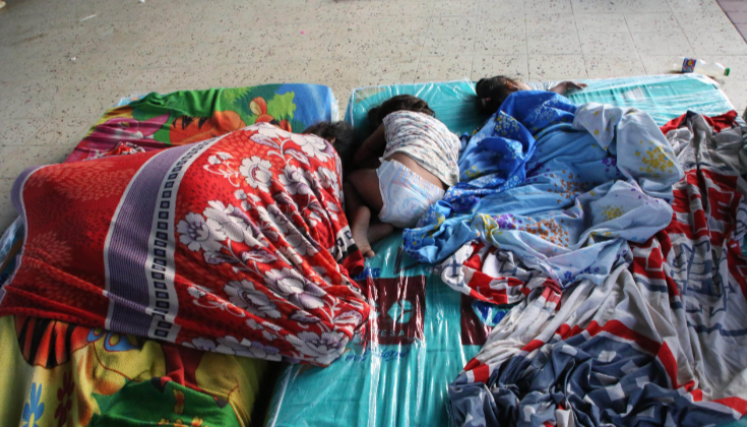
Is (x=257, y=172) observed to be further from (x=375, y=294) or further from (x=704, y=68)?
(x=704, y=68)

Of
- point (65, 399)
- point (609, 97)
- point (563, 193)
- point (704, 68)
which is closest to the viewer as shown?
point (65, 399)

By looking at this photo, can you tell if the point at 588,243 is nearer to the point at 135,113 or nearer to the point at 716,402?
the point at 716,402

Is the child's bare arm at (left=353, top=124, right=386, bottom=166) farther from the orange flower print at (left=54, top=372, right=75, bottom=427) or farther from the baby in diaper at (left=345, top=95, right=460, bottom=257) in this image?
the orange flower print at (left=54, top=372, right=75, bottom=427)

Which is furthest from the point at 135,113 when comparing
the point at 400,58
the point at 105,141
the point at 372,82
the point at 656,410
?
the point at 656,410

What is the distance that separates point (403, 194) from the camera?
1424 millimetres

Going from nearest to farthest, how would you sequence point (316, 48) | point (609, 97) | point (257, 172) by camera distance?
1. point (257, 172)
2. point (609, 97)
3. point (316, 48)

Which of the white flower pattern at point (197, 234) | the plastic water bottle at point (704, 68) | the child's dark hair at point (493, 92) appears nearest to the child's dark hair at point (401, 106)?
the child's dark hair at point (493, 92)

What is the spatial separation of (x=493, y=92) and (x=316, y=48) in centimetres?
133

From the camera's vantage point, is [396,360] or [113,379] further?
[396,360]

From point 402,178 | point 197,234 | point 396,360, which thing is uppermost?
point 197,234

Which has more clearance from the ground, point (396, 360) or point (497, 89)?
point (497, 89)

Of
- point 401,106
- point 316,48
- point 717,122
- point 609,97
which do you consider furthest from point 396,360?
point 316,48

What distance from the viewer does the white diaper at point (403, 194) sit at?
1.43 m

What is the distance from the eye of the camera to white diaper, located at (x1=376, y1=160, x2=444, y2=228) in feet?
4.68
